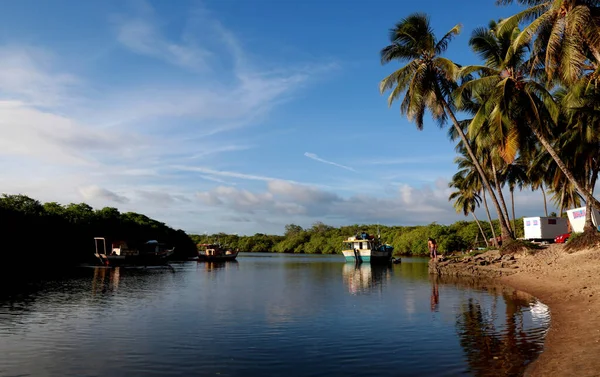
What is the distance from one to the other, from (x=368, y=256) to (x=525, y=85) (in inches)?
1812

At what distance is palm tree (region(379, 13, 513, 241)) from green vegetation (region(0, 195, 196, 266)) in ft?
180

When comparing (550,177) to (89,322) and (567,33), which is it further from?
(89,322)

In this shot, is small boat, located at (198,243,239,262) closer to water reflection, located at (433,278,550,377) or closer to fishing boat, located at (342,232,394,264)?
fishing boat, located at (342,232,394,264)

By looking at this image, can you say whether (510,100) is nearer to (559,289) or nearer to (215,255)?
(559,289)

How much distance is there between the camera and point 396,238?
131125 mm

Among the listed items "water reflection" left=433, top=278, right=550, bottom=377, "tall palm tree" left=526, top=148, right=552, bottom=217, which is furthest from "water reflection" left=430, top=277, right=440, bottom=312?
"tall palm tree" left=526, top=148, right=552, bottom=217

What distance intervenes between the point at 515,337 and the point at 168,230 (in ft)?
363

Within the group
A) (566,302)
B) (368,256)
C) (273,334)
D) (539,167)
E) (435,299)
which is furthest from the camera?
(368,256)

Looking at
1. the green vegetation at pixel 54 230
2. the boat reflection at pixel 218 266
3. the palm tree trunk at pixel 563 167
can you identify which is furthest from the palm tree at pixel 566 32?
the green vegetation at pixel 54 230

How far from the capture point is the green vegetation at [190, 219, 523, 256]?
106 meters

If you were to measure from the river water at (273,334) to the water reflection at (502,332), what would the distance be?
33 mm

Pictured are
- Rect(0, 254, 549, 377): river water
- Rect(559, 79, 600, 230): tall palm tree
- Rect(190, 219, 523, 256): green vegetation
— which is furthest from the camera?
Rect(190, 219, 523, 256): green vegetation

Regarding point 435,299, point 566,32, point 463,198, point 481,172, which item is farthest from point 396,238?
point 566,32

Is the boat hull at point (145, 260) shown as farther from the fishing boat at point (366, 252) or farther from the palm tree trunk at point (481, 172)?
the palm tree trunk at point (481, 172)
